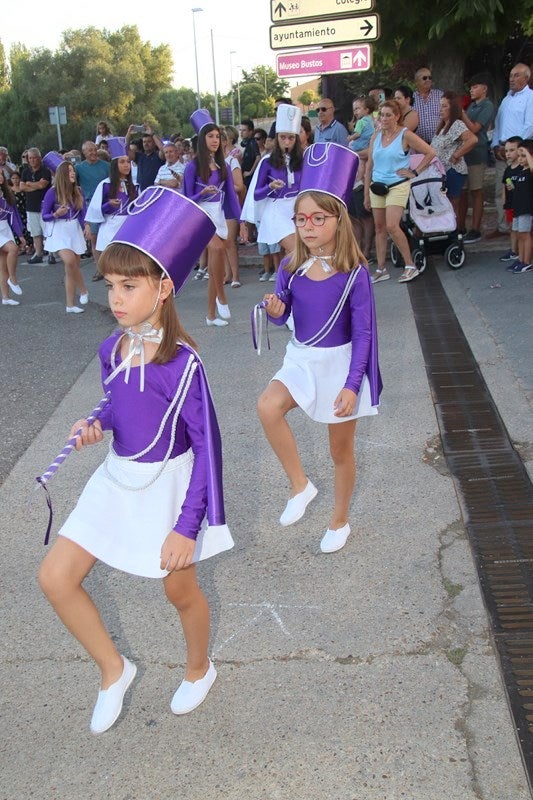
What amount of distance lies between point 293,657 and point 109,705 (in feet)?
2.33

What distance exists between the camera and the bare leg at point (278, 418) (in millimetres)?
3836

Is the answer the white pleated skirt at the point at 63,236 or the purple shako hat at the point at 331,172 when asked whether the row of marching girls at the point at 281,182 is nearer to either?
the white pleated skirt at the point at 63,236

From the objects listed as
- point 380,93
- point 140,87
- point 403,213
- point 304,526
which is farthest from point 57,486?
point 140,87

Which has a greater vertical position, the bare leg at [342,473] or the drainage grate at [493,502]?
the bare leg at [342,473]

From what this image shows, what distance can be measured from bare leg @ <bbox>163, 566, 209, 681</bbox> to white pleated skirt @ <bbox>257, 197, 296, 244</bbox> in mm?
6020

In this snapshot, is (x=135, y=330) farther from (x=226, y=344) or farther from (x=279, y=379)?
(x=226, y=344)

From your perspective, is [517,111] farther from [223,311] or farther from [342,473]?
[342,473]

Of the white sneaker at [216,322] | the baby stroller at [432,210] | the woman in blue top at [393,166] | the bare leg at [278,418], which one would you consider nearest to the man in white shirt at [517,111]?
the baby stroller at [432,210]

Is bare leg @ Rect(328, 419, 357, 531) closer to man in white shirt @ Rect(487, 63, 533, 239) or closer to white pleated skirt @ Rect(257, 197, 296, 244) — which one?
white pleated skirt @ Rect(257, 197, 296, 244)

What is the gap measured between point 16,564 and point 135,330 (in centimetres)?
177

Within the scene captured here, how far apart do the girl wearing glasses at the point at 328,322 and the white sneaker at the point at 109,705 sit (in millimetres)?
1337

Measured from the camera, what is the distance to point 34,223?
15.0 metres

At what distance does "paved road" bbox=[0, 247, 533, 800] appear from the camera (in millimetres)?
2529

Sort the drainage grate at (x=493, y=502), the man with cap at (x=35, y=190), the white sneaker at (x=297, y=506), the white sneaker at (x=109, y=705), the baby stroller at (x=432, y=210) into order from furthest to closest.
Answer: the man with cap at (x=35, y=190), the baby stroller at (x=432, y=210), the white sneaker at (x=297, y=506), the drainage grate at (x=493, y=502), the white sneaker at (x=109, y=705)
